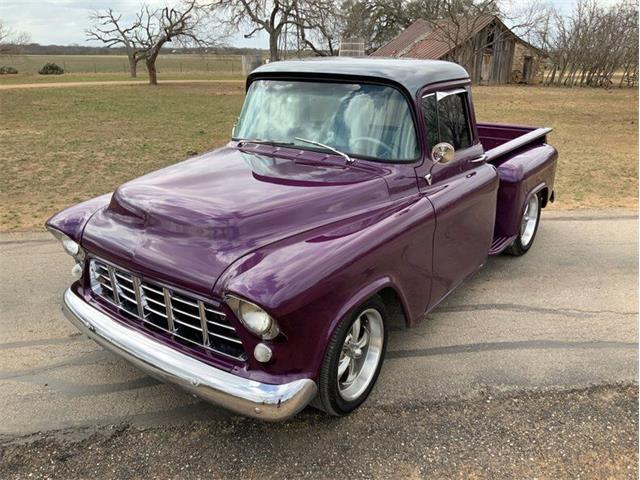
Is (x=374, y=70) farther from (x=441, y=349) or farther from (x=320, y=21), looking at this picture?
(x=320, y=21)

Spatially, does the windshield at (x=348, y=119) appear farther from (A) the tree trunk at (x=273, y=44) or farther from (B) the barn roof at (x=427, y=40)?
(A) the tree trunk at (x=273, y=44)

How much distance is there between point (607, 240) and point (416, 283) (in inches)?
141

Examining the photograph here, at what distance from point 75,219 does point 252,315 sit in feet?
5.07

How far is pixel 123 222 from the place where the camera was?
290 cm

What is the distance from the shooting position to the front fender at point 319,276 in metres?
2.28

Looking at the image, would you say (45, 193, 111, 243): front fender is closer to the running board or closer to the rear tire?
the running board

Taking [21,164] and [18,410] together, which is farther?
[21,164]

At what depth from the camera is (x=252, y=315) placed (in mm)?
2283

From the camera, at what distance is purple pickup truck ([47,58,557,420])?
236 cm

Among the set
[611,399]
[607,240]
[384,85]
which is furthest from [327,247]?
[607,240]

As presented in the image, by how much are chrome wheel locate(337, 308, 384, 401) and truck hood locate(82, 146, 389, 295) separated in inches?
24.4

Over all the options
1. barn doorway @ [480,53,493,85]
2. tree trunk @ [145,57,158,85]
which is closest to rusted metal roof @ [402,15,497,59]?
barn doorway @ [480,53,493,85]

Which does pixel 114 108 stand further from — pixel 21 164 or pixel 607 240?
pixel 607 240

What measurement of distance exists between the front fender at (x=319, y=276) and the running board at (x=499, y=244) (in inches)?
66.6
